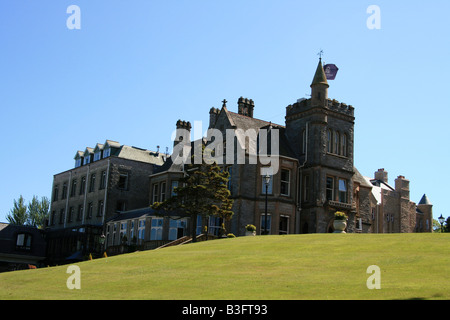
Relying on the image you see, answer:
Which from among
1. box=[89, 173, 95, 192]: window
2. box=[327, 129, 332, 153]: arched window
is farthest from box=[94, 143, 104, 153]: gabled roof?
box=[327, 129, 332, 153]: arched window

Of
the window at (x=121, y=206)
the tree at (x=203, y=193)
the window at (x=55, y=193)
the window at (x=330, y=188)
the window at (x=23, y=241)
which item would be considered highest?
the window at (x=55, y=193)

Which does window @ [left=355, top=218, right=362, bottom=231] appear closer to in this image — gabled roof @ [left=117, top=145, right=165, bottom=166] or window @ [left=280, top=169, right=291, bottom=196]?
window @ [left=280, top=169, right=291, bottom=196]

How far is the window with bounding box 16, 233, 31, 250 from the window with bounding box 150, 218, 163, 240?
Result: 880 inches

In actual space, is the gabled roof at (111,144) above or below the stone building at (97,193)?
above

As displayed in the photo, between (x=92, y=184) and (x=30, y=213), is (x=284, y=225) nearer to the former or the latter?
(x=92, y=184)

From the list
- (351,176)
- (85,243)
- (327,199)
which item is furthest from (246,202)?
(85,243)

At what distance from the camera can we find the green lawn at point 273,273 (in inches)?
632

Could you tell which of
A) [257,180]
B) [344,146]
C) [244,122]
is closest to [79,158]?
[244,122]

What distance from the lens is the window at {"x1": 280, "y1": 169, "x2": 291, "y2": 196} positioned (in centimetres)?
4722

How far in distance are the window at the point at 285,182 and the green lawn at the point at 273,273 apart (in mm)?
17234

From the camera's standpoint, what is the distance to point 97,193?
60688 mm

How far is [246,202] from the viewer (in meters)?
45.1

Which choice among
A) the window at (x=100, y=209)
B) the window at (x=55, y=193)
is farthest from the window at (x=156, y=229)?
the window at (x=55, y=193)

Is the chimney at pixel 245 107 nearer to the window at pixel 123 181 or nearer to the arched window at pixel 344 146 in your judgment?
the arched window at pixel 344 146
